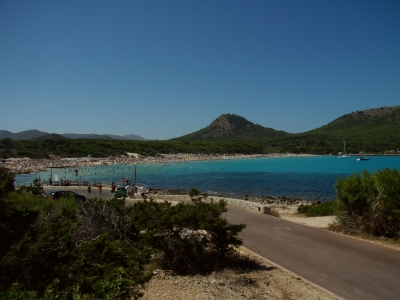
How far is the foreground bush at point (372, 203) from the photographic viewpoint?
986cm

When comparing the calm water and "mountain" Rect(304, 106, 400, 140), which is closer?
the calm water

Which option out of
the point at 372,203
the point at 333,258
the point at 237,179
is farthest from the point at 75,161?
the point at 333,258

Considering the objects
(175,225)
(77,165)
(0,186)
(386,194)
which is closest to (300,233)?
(386,194)

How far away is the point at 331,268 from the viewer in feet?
24.3

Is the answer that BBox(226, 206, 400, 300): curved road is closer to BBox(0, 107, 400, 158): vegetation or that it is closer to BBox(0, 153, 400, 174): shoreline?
→ BBox(0, 153, 400, 174): shoreline

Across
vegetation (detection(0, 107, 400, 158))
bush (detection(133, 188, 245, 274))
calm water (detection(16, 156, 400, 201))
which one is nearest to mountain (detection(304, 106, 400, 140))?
vegetation (detection(0, 107, 400, 158))

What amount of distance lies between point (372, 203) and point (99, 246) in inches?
348

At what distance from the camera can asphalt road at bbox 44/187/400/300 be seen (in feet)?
20.6

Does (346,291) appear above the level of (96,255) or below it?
below

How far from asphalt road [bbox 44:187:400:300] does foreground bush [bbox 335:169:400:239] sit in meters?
0.82

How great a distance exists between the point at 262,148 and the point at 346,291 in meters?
138

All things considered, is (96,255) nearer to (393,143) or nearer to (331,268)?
(331,268)

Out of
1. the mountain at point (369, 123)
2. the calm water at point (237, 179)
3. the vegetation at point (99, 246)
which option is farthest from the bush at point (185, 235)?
the mountain at point (369, 123)

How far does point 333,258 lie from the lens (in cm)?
816
